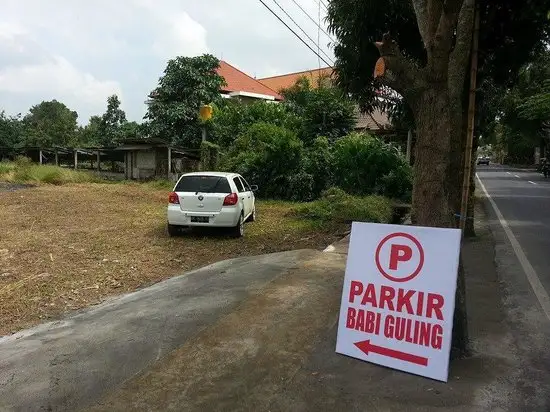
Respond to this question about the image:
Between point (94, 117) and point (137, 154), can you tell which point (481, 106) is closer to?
point (137, 154)

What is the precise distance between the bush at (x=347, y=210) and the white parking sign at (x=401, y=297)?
9.03 m

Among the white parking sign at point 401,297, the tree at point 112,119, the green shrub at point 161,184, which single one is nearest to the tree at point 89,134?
the tree at point 112,119

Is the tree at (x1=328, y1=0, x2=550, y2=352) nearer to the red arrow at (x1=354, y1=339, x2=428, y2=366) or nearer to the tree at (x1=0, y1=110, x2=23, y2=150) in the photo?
the red arrow at (x1=354, y1=339, x2=428, y2=366)

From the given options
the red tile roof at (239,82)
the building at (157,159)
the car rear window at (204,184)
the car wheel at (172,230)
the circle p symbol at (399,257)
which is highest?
the red tile roof at (239,82)

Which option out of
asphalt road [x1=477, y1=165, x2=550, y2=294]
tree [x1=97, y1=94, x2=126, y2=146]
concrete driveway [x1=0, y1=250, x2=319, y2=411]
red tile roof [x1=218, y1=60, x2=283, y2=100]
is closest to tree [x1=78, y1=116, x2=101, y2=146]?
tree [x1=97, y1=94, x2=126, y2=146]

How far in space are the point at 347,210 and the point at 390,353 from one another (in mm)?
10798

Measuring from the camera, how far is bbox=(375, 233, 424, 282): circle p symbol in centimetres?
439

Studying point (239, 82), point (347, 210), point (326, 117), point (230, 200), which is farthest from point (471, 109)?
point (239, 82)

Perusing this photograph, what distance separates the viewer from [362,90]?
456 inches

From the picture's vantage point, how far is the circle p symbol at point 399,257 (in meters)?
4.39

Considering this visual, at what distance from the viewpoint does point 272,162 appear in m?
22.5

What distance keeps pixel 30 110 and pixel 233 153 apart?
7193 cm

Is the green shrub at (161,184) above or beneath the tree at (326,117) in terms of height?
beneath

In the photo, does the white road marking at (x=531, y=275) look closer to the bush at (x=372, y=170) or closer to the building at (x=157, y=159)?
the bush at (x=372, y=170)
